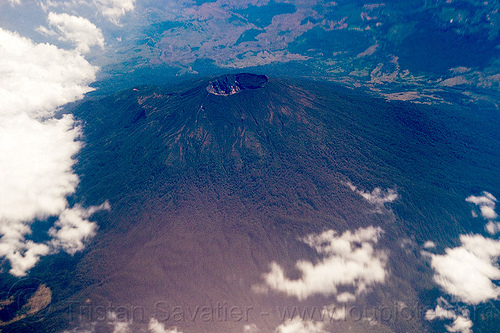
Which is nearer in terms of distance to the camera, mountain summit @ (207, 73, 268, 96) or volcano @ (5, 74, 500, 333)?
volcano @ (5, 74, 500, 333)

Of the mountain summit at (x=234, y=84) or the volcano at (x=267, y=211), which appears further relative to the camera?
the mountain summit at (x=234, y=84)

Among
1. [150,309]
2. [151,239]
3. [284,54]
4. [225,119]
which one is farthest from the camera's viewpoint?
[284,54]

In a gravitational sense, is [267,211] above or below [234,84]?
below

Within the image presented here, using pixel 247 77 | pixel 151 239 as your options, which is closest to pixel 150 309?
pixel 151 239

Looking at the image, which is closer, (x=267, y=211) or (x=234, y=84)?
(x=267, y=211)

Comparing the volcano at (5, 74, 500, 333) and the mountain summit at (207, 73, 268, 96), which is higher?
the mountain summit at (207, 73, 268, 96)

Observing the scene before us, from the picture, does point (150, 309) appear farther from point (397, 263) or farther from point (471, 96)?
point (471, 96)

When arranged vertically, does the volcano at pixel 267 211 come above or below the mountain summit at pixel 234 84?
below

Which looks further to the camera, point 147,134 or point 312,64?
point 312,64
